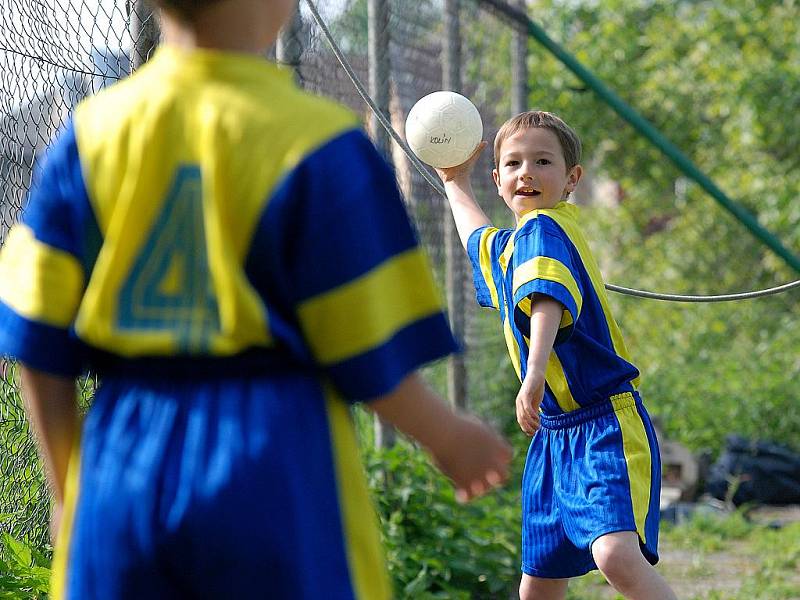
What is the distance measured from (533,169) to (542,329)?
57cm

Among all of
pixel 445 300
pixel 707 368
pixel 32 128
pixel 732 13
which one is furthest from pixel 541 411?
pixel 732 13

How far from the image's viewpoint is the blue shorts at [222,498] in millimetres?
1577

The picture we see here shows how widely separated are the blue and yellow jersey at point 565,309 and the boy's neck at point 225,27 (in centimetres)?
144

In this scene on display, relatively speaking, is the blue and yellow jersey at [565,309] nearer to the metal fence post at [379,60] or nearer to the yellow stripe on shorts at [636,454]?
the yellow stripe on shorts at [636,454]

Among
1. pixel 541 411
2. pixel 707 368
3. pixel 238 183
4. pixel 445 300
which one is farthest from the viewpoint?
pixel 707 368

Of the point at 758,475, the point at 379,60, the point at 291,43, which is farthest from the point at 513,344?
the point at 758,475

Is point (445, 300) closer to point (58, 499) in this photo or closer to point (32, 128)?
point (32, 128)

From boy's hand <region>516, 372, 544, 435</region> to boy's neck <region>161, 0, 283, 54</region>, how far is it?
4.45 ft

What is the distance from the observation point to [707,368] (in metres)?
8.88

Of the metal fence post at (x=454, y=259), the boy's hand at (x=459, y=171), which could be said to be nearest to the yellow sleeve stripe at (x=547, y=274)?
the boy's hand at (x=459, y=171)

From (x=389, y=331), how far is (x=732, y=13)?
32.7 ft

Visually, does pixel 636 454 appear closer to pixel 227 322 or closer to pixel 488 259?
pixel 488 259

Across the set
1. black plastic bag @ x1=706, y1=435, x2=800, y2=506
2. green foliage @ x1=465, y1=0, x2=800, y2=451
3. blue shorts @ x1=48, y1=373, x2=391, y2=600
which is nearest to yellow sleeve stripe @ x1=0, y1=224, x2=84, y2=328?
blue shorts @ x1=48, y1=373, x2=391, y2=600

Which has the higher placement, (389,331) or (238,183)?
(238,183)
